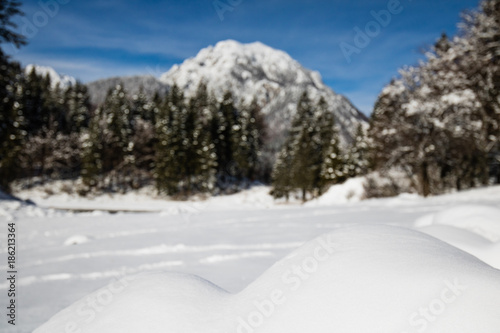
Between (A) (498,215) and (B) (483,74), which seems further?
(B) (483,74)

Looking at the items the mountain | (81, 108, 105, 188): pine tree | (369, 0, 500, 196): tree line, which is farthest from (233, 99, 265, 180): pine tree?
the mountain

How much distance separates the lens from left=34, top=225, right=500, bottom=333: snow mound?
124 centimetres

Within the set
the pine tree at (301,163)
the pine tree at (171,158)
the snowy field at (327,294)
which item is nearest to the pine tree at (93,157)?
the pine tree at (171,158)

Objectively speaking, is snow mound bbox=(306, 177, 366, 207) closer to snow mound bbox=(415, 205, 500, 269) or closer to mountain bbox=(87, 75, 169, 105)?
snow mound bbox=(415, 205, 500, 269)

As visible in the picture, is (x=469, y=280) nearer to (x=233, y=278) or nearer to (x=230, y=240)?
(x=233, y=278)

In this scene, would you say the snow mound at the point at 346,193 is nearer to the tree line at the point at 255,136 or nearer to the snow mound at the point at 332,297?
the tree line at the point at 255,136

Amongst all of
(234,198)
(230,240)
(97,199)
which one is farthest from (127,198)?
(230,240)

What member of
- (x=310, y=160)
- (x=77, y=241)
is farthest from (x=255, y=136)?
(x=77, y=241)

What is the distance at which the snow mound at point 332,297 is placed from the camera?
1.24 m

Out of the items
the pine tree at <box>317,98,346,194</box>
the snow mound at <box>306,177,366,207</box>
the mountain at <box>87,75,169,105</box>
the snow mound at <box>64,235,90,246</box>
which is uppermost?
the mountain at <box>87,75,169,105</box>

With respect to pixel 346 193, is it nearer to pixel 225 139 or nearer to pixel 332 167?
pixel 332 167

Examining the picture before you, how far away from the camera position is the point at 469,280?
135 cm

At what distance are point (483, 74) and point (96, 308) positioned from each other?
15990 millimetres

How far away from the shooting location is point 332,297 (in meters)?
1.43
